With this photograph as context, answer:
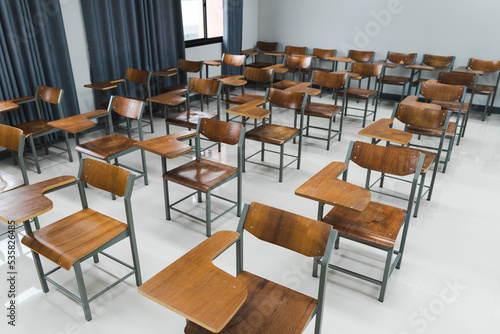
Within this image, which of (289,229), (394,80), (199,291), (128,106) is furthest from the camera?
(394,80)

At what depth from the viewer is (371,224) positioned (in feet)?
7.63

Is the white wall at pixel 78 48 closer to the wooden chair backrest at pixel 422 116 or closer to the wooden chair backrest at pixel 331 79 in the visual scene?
the wooden chair backrest at pixel 331 79

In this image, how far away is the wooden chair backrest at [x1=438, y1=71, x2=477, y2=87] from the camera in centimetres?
484

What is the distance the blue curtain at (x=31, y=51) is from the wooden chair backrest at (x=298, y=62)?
3.52 m

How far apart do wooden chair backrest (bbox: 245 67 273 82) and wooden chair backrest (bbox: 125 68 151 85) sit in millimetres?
1330

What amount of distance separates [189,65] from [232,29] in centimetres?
169

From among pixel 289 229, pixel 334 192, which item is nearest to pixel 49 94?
pixel 334 192

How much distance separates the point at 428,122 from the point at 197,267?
8.51 feet

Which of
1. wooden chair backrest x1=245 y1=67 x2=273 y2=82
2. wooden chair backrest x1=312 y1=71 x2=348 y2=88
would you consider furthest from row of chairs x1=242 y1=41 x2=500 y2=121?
wooden chair backrest x1=245 y1=67 x2=273 y2=82

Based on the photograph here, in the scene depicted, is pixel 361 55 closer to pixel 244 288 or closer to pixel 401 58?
pixel 401 58

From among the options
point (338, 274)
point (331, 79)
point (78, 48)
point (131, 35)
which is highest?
point (131, 35)

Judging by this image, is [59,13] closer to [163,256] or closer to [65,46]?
[65,46]

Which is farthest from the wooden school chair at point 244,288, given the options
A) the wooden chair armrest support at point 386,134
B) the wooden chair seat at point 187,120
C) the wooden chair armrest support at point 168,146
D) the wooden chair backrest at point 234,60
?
the wooden chair backrest at point 234,60

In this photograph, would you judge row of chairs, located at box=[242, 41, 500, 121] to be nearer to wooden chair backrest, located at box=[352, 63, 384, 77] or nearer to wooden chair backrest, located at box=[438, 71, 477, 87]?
wooden chair backrest, located at box=[352, 63, 384, 77]
